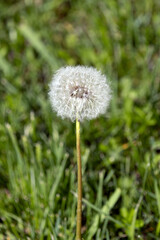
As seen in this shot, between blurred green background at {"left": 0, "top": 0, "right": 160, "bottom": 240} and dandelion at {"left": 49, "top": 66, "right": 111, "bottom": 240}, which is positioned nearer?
dandelion at {"left": 49, "top": 66, "right": 111, "bottom": 240}

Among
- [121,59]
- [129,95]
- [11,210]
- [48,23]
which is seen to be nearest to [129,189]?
[11,210]

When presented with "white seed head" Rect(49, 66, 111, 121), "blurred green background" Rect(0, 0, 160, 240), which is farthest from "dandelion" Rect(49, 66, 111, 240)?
"blurred green background" Rect(0, 0, 160, 240)

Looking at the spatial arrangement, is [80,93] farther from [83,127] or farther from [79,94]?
[83,127]

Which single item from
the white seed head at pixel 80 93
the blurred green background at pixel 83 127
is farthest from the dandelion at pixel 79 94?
the blurred green background at pixel 83 127

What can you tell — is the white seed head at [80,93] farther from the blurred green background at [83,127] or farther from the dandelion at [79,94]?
the blurred green background at [83,127]

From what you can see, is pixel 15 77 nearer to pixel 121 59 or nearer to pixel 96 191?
pixel 121 59

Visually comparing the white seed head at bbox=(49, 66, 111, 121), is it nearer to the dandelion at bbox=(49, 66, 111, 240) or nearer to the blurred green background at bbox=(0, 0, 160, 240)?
the dandelion at bbox=(49, 66, 111, 240)

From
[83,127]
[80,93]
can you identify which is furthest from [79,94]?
[83,127]
